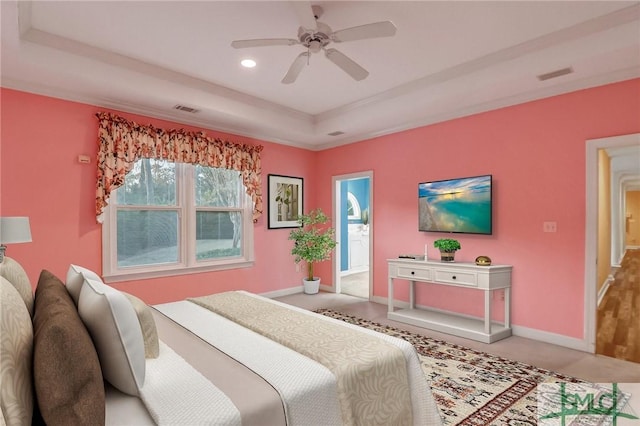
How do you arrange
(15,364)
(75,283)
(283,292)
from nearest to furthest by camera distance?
1. (15,364)
2. (75,283)
3. (283,292)

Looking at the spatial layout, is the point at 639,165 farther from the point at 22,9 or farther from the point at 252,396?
the point at 22,9

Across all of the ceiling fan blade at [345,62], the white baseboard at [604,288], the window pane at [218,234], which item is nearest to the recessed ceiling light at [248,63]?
the ceiling fan blade at [345,62]

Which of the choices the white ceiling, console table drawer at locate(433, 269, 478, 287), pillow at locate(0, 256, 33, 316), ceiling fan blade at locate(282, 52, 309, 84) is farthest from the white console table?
pillow at locate(0, 256, 33, 316)

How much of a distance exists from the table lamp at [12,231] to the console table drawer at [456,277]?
3.76 m

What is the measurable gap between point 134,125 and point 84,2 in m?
1.62

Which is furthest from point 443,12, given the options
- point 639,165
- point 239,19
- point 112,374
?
point 639,165

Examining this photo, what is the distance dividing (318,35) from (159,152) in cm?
256

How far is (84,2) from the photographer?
2.53 meters

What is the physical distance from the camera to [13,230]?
92.8 inches

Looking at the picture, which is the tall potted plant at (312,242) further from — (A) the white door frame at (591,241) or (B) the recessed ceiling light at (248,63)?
(A) the white door frame at (591,241)

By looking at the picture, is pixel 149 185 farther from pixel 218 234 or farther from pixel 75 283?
pixel 75 283

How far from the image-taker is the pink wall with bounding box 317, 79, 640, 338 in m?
3.38

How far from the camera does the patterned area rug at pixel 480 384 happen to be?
222 centimetres

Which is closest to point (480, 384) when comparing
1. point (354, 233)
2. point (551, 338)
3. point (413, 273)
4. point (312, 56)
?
point (551, 338)
